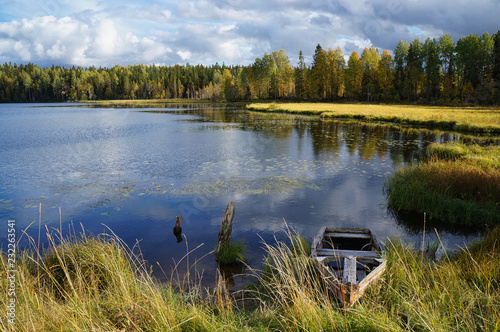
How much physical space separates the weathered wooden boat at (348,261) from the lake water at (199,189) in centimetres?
118

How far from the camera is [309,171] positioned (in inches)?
819

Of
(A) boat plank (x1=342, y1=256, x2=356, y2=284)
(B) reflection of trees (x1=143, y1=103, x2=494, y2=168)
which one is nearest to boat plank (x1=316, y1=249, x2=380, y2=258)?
(A) boat plank (x1=342, y1=256, x2=356, y2=284)

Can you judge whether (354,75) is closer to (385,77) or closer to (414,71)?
(385,77)

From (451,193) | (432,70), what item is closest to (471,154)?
(451,193)

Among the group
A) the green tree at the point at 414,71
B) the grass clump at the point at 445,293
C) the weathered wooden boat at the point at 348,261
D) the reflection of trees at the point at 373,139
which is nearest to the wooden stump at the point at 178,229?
the weathered wooden boat at the point at 348,261

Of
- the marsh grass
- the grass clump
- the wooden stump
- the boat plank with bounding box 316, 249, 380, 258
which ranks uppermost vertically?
the marsh grass

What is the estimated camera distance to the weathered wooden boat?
6070 millimetres

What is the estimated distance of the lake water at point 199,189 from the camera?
11.8m

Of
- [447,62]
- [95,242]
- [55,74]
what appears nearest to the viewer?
[95,242]

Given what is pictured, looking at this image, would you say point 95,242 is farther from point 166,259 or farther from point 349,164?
point 349,164

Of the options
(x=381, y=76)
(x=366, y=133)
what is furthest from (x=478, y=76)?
(x=366, y=133)

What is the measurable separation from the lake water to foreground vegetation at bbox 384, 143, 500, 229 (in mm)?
832

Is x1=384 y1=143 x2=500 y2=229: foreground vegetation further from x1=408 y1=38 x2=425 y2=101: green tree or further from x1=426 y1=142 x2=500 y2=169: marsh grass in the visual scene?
x1=408 y1=38 x2=425 y2=101: green tree

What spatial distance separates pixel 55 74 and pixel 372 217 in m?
204
